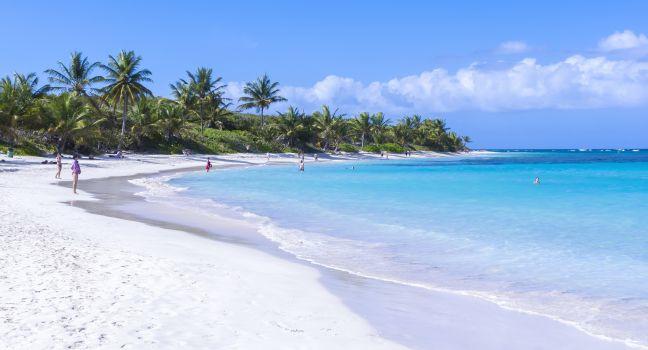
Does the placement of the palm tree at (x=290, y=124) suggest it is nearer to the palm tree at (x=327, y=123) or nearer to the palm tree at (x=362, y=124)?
the palm tree at (x=327, y=123)

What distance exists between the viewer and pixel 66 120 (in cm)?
4247

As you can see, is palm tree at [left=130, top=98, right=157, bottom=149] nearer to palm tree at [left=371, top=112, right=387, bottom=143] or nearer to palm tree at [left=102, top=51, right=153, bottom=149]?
palm tree at [left=102, top=51, right=153, bottom=149]

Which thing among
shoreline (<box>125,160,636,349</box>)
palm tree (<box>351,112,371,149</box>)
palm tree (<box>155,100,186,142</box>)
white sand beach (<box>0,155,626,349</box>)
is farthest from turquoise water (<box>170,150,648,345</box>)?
palm tree (<box>351,112,371,149</box>)

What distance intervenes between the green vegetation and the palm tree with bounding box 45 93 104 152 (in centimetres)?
7

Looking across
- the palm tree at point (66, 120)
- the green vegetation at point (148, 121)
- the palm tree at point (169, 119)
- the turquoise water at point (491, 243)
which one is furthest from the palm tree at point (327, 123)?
the turquoise water at point (491, 243)

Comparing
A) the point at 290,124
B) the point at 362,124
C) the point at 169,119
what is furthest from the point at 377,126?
the point at 169,119

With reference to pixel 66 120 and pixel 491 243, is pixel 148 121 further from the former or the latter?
pixel 491 243

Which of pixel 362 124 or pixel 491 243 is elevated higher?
pixel 362 124

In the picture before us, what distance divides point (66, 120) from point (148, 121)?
Result: 40.1 ft

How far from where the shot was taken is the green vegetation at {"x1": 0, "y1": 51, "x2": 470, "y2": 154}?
138ft

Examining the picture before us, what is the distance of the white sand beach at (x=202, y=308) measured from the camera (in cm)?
535

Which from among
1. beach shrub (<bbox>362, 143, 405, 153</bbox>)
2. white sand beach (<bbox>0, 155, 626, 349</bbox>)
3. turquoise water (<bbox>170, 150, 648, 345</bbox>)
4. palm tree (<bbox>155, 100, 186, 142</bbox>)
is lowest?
turquoise water (<bbox>170, 150, 648, 345</bbox>)

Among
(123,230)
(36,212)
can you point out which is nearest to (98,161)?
(36,212)

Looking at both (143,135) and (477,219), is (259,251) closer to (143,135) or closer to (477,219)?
(477,219)
